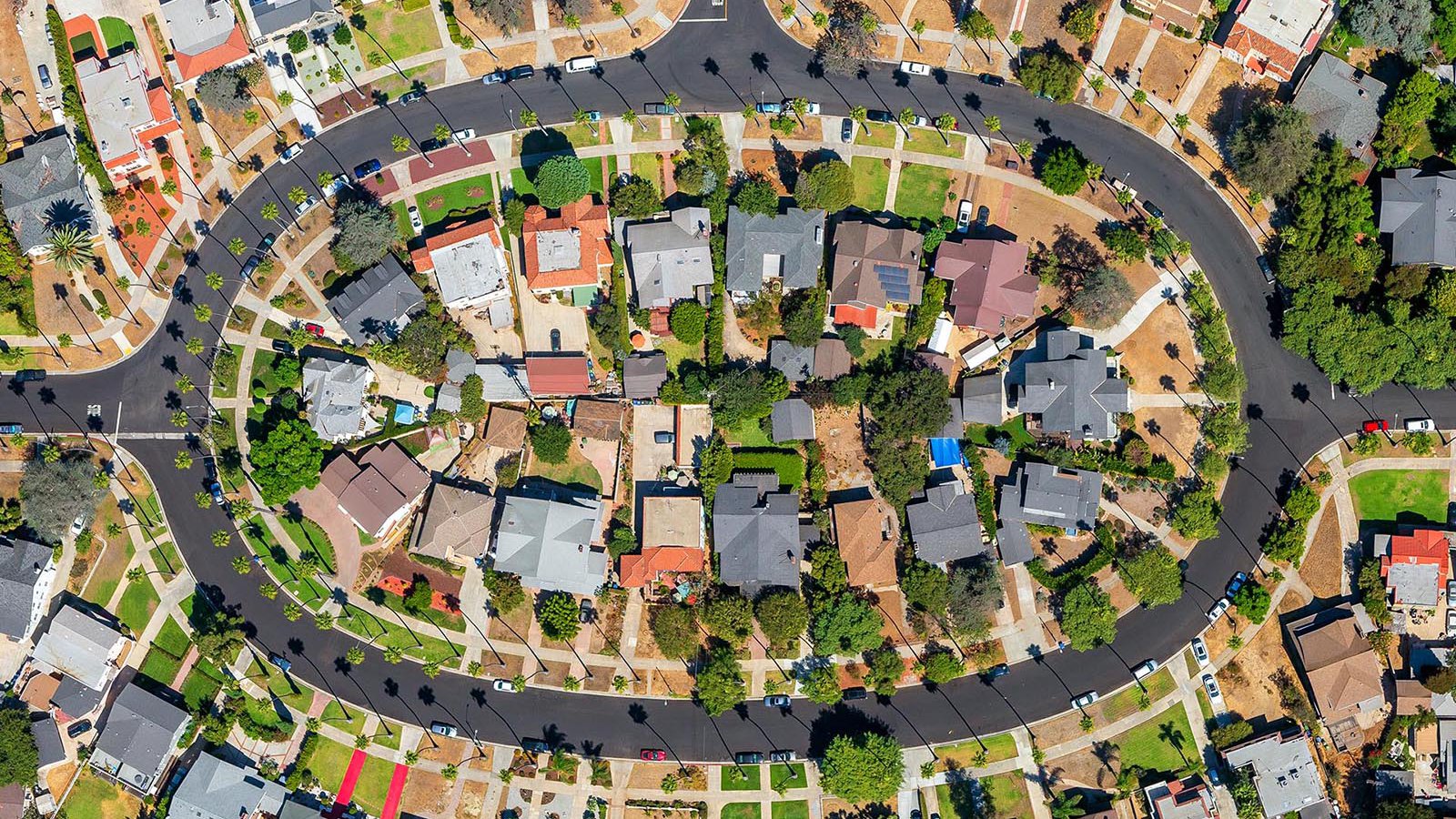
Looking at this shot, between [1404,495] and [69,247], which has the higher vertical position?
[69,247]

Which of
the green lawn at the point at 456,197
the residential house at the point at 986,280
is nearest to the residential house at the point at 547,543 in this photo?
the green lawn at the point at 456,197

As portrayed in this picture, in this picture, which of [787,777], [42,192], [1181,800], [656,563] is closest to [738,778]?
[787,777]

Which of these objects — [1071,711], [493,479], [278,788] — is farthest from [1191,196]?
[278,788]

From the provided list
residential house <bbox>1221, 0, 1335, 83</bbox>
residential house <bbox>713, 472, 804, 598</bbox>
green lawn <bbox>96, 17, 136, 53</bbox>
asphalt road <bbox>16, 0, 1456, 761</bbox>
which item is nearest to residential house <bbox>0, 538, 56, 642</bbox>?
asphalt road <bbox>16, 0, 1456, 761</bbox>

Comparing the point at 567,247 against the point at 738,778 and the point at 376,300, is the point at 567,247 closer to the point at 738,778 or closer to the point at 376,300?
the point at 376,300

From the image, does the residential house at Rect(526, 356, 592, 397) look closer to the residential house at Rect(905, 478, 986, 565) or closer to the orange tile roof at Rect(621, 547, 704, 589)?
the orange tile roof at Rect(621, 547, 704, 589)
